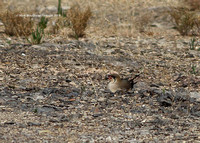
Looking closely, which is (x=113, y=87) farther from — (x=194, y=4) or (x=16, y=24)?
(x=194, y=4)

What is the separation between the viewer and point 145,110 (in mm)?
4898

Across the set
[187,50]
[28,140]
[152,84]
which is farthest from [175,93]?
[187,50]

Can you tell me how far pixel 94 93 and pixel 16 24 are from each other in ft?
11.2

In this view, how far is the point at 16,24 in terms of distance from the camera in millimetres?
8289

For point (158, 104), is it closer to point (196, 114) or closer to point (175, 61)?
point (196, 114)

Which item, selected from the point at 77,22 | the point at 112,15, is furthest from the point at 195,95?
the point at 112,15

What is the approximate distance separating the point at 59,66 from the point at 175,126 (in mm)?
2518

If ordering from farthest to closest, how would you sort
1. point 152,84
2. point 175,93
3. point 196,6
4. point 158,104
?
point 196,6
point 152,84
point 175,93
point 158,104

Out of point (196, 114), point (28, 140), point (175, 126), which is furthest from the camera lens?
point (196, 114)

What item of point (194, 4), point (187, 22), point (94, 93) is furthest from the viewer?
point (194, 4)

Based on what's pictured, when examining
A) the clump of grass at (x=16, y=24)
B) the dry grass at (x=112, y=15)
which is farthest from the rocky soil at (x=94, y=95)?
the dry grass at (x=112, y=15)

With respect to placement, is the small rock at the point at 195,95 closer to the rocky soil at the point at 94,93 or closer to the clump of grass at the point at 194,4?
the rocky soil at the point at 94,93

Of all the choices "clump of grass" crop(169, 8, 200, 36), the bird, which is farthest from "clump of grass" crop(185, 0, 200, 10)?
the bird

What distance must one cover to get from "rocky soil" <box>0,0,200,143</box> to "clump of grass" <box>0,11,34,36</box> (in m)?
0.18
